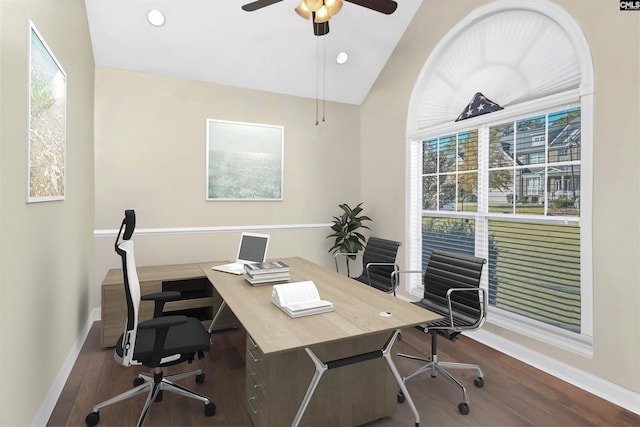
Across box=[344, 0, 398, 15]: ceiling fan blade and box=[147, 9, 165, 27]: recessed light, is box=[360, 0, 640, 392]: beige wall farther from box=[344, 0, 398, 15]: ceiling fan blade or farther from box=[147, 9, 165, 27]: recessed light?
box=[147, 9, 165, 27]: recessed light

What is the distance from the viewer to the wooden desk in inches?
69.2

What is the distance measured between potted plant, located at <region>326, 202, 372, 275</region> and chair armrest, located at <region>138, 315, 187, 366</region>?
2.92 meters

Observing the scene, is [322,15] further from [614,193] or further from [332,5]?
[614,193]

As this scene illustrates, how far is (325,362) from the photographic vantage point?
1916mm

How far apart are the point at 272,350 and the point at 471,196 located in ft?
9.55

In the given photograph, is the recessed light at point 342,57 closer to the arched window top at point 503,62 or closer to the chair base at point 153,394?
the arched window top at point 503,62

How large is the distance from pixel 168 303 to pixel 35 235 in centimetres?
162

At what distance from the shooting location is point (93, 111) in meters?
3.69

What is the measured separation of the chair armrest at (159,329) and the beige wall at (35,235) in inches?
22.8

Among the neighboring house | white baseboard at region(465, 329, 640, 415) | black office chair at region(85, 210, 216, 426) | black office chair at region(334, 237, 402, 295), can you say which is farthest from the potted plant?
black office chair at region(85, 210, 216, 426)

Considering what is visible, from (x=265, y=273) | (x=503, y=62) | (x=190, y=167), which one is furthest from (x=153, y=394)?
(x=503, y=62)

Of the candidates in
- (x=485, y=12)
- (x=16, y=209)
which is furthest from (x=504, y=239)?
(x=16, y=209)

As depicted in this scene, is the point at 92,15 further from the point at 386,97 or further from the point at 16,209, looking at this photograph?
the point at 386,97

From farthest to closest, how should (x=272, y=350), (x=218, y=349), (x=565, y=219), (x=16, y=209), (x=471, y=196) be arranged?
(x=471, y=196), (x=218, y=349), (x=565, y=219), (x=16, y=209), (x=272, y=350)
